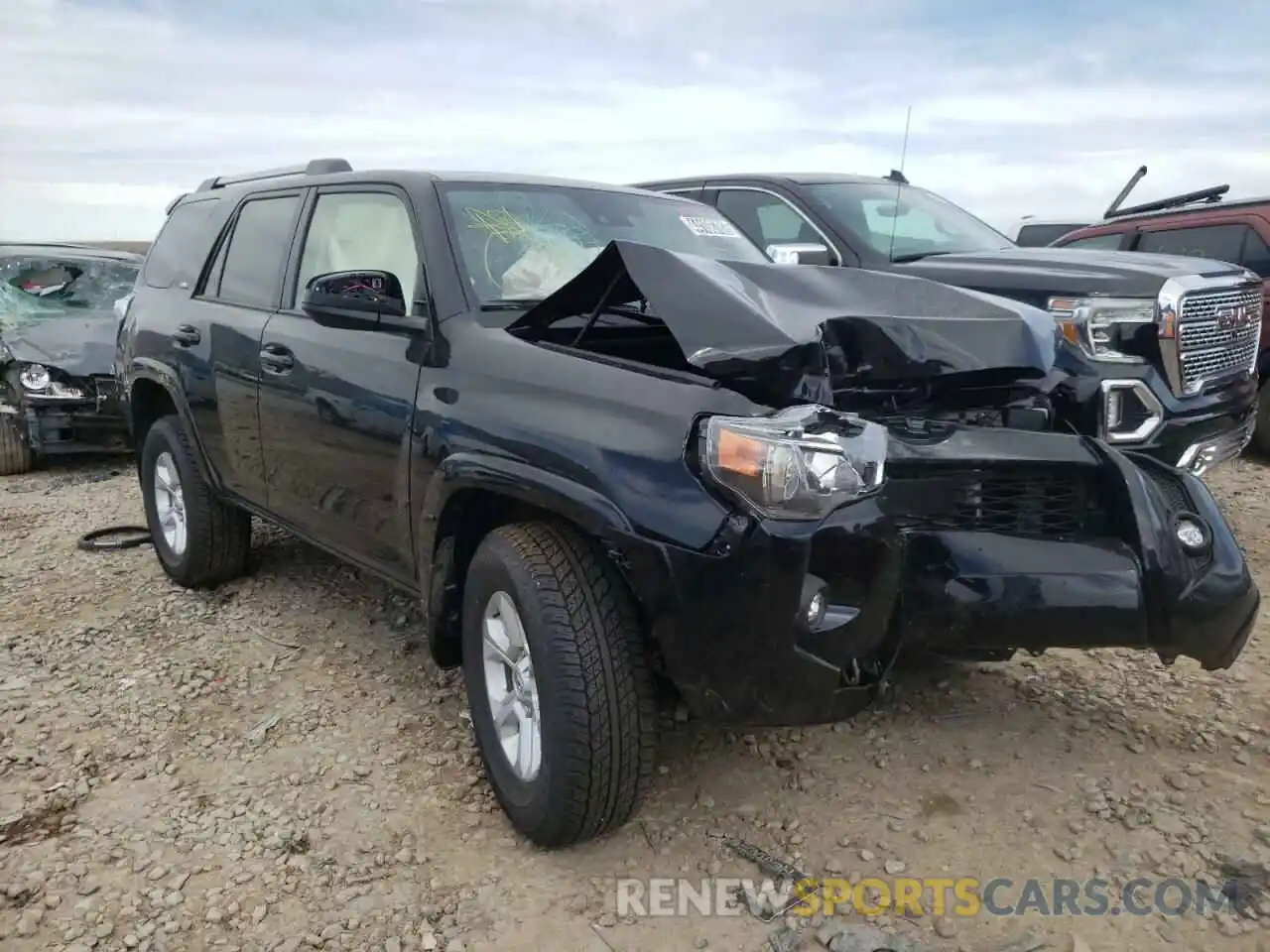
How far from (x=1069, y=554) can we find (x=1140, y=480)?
292 mm

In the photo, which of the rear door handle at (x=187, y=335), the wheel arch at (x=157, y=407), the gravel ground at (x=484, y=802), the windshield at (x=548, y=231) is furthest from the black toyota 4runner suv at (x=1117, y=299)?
the wheel arch at (x=157, y=407)

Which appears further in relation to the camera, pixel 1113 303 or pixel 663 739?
pixel 1113 303

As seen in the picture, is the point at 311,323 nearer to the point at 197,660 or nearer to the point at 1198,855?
the point at 197,660

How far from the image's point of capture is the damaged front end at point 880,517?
7.22ft

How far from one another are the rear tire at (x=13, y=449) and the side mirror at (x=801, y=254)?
18.3ft

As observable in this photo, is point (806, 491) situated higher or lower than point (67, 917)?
higher

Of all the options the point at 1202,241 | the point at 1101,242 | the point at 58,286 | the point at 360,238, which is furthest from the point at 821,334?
the point at 58,286

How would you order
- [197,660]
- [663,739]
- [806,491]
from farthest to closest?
[197,660] < [663,739] < [806,491]

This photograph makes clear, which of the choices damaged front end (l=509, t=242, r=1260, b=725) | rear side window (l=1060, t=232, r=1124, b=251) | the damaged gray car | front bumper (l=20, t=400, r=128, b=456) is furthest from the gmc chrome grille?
the damaged gray car

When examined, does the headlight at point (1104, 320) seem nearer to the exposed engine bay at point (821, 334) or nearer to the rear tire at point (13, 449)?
the exposed engine bay at point (821, 334)

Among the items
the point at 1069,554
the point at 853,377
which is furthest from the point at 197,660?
the point at 1069,554

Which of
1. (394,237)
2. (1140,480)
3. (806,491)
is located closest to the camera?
(806,491)

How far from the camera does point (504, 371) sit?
2748 mm

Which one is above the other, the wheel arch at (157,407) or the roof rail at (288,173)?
the roof rail at (288,173)
